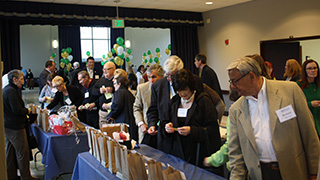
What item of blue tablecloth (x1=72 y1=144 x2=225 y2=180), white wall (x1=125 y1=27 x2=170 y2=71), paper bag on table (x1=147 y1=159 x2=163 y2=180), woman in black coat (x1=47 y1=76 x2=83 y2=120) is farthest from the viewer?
white wall (x1=125 y1=27 x2=170 y2=71)

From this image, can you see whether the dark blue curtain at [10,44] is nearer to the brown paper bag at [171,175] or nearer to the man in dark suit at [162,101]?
the man in dark suit at [162,101]

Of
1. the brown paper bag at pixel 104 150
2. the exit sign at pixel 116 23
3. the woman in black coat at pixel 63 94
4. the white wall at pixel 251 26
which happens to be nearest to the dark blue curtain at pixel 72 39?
the white wall at pixel 251 26

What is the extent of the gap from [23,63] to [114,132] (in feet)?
62.8

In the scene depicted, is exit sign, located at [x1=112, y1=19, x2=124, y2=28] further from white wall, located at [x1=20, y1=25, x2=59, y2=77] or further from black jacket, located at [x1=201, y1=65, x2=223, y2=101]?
white wall, located at [x1=20, y1=25, x2=59, y2=77]

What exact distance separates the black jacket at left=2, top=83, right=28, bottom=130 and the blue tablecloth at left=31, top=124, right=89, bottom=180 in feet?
1.29

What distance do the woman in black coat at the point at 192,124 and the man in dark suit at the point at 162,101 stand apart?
0.39 feet

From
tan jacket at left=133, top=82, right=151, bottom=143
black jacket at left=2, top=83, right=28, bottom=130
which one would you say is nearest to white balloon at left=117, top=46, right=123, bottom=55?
black jacket at left=2, top=83, right=28, bottom=130

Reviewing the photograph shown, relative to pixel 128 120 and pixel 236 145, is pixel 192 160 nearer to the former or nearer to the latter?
pixel 236 145

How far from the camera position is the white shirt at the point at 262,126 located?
69.7 inches

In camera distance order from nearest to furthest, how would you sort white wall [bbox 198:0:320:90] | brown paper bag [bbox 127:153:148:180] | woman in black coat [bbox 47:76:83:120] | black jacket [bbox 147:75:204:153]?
brown paper bag [bbox 127:153:148:180], black jacket [bbox 147:75:204:153], woman in black coat [bbox 47:76:83:120], white wall [bbox 198:0:320:90]

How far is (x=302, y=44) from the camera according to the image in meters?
8.27

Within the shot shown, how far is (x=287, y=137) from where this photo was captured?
174 centimetres

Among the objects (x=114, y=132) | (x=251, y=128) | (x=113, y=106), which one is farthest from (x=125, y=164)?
(x=113, y=106)

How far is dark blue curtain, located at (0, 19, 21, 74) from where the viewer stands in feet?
26.3
